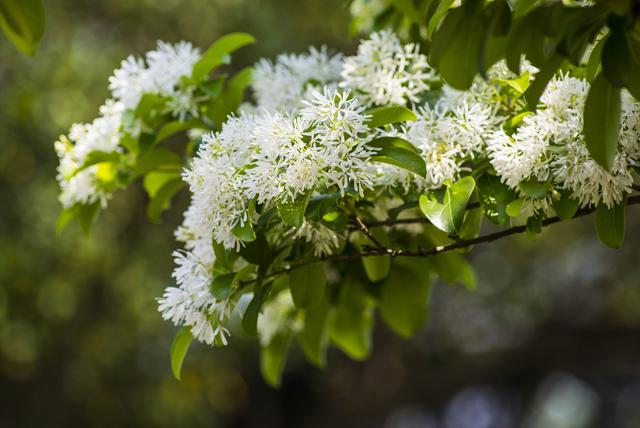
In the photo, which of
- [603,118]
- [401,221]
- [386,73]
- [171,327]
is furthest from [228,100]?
[171,327]

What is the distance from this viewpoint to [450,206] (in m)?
1.12

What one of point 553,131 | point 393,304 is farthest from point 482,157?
point 393,304

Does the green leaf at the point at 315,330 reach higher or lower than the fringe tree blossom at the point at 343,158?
lower

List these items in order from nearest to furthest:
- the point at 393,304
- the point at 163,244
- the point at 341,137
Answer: the point at 341,137 < the point at 393,304 < the point at 163,244

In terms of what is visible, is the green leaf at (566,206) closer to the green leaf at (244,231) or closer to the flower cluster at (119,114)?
the green leaf at (244,231)

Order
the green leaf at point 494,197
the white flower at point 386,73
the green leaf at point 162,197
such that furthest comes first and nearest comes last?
the green leaf at point 162,197 → the white flower at point 386,73 → the green leaf at point 494,197

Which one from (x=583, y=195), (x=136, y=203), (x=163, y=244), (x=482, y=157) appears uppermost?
(x=136, y=203)

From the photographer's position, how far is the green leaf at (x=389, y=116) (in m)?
1.11

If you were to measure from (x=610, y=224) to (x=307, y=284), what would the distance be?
467 millimetres

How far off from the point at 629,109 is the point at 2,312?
375 cm

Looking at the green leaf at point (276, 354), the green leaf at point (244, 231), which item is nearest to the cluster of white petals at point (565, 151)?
the green leaf at point (244, 231)

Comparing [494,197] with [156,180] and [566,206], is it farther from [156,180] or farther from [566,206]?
[156,180]

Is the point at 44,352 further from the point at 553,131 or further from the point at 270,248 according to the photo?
the point at 553,131

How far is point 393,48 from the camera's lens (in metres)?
1.36
